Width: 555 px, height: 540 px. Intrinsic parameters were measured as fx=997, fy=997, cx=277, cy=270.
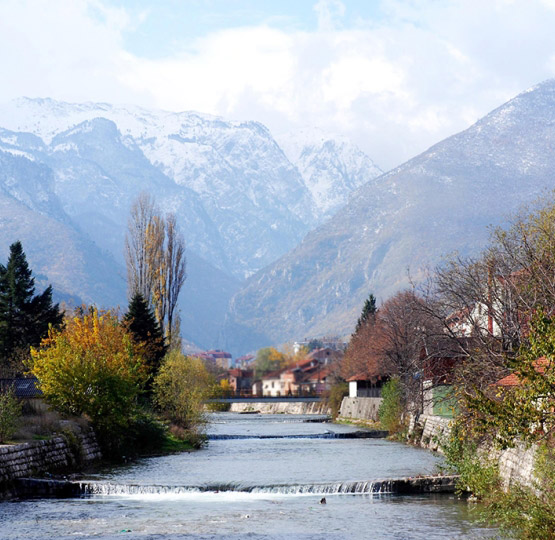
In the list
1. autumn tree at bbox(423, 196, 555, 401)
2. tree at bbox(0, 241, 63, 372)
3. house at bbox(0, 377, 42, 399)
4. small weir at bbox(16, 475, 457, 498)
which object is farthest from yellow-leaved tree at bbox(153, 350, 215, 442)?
small weir at bbox(16, 475, 457, 498)

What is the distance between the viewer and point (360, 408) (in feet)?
352

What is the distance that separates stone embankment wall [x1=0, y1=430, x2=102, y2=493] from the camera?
40.1 metres

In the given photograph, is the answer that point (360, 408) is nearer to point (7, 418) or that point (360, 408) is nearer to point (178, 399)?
point (178, 399)

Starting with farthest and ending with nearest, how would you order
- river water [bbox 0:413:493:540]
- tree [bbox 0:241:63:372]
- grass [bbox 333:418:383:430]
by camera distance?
grass [bbox 333:418:383:430]
tree [bbox 0:241:63:372]
river water [bbox 0:413:493:540]

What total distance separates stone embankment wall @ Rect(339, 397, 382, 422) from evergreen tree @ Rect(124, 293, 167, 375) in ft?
78.9

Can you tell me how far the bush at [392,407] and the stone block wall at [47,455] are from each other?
1412 inches

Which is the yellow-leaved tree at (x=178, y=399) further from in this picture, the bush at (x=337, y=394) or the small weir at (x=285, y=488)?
the bush at (x=337, y=394)

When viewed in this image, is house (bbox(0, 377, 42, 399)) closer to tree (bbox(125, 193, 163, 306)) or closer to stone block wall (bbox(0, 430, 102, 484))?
stone block wall (bbox(0, 430, 102, 484))

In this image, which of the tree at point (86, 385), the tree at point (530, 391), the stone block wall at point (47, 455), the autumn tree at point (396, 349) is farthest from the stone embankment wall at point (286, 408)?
the tree at point (530, 391)

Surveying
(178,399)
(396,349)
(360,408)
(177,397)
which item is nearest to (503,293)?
(177,397)

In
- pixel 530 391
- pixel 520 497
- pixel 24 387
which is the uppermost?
pixel 24 387

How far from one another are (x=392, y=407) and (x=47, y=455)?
46087 millimetres

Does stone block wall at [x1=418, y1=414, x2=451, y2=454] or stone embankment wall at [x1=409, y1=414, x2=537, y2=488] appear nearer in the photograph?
stone embankment wall at [x1=409, y1=414, x2=537, y2=488]

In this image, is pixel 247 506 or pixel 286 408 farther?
pixel 286 408
